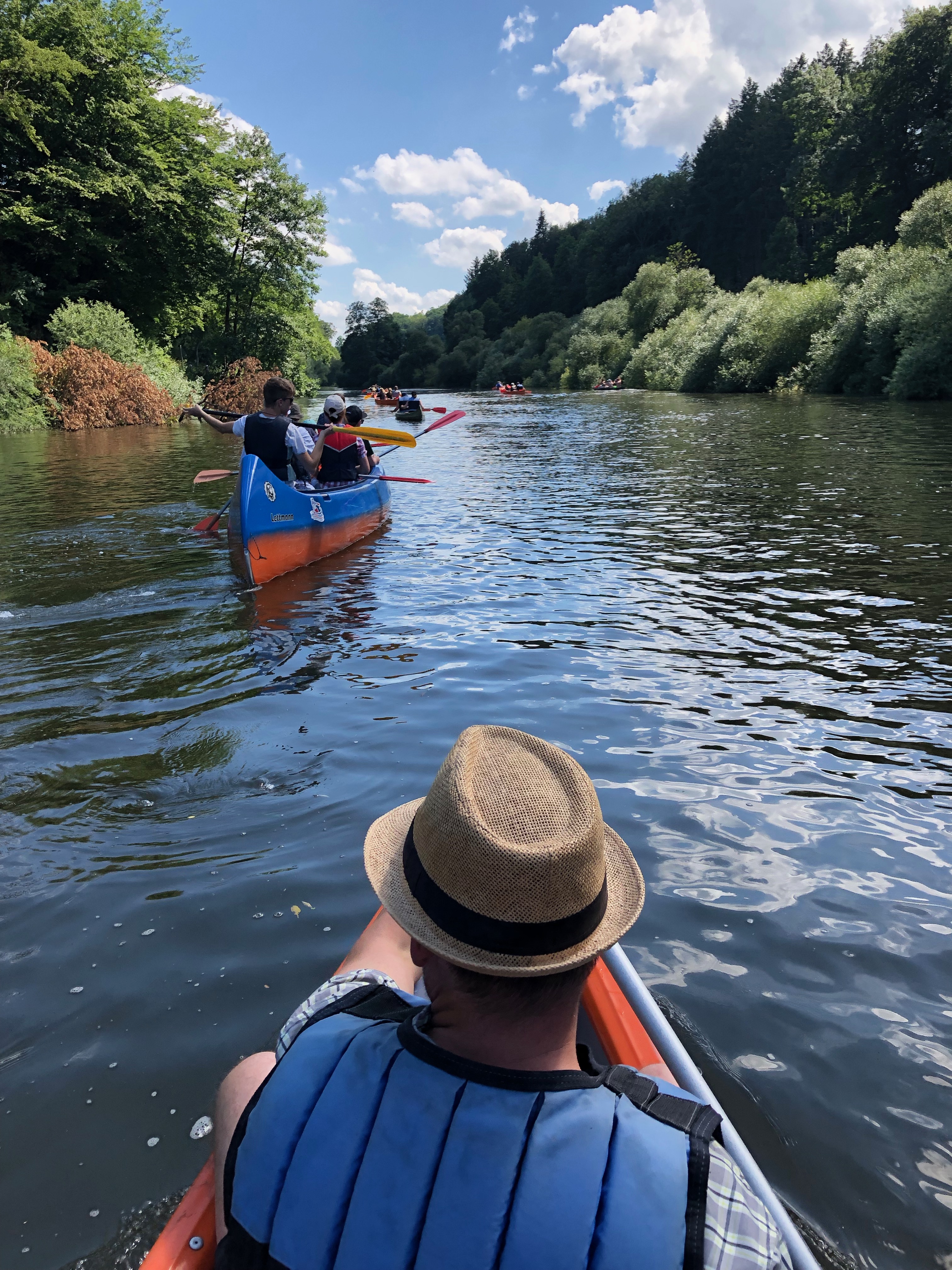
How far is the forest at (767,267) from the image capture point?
29594mm

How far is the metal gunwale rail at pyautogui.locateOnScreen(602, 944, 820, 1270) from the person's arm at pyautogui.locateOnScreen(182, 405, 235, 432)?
7.81 metres

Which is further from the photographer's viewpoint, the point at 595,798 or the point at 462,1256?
the point at 595,798

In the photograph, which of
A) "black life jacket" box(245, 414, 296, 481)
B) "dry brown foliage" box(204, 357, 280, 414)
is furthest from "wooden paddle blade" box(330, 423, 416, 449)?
"dry brown foliage" box(204, 357, 280, 414)

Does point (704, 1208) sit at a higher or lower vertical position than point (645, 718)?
higher

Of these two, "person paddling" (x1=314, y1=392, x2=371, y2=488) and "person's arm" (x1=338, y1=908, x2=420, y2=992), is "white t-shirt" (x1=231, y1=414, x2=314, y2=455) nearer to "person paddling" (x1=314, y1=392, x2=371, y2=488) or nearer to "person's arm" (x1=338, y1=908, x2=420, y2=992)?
"person paddling" (x1=314, y1=392, x2=371, y2=488)

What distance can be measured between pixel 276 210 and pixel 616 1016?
141 ft

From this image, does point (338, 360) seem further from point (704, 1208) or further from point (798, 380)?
point (704, 1208)

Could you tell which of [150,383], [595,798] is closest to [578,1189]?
[595,798]

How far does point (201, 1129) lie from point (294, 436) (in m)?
7.15

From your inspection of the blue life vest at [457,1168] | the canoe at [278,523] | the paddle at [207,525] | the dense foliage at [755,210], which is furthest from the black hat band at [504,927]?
the dense foliage at [755,210]

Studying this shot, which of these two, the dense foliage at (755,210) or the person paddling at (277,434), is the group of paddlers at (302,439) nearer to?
the person paddling at (277,434)

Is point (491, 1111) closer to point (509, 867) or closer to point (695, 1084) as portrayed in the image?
point (509, 867)

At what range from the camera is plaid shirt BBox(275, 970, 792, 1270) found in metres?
0.99

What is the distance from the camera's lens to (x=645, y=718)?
4734 millimetres
